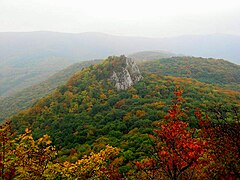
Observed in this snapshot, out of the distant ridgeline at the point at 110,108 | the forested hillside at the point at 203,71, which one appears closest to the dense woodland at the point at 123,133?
the distant ridgeline at the point at 110,108

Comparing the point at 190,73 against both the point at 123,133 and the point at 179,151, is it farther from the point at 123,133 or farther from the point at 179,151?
the point at 179,151

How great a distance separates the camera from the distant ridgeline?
196ft

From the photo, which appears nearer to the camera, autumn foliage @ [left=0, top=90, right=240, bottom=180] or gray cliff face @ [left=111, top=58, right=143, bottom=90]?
autumn foliage @ [left=0, top=90, right=240, bottom=180]

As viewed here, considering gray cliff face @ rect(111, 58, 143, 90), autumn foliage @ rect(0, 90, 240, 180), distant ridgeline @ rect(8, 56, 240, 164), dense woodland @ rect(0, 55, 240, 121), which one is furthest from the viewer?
dense woodland @ rect(0, 55, 240, 121)

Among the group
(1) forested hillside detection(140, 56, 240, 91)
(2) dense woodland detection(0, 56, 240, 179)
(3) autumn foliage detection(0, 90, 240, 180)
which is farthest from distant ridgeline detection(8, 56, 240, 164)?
(1) forested hillside detection(140, 56, 240, 91)

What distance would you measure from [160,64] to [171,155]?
183964 millimetres

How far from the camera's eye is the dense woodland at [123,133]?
1234cm

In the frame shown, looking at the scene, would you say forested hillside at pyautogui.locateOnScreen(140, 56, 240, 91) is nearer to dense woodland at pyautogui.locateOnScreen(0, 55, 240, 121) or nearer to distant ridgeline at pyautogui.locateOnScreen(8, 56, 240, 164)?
dense woodland at pyautogui.locateOnScreen(0, 55, 240, 121)

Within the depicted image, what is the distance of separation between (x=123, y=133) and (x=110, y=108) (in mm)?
18405

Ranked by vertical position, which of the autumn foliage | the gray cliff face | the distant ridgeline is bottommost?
the distant ridgeline

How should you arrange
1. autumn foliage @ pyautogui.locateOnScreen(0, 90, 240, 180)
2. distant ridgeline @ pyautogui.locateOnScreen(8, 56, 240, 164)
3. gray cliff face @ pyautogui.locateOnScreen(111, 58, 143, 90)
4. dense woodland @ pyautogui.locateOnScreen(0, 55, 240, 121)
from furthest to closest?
dense woodland @ pyautogui.locateOnScreen(0, 55, 240, 121) → gray cliff face @ pyautogui.locateOnScreen(111, 58, 143, 90) → distant ridgeline @ pyautogui.locateOnScreen(8, 56, 240, 164) → autumn foliage @ pyautogui.locateOnScreen(0, 90, 240, 180)

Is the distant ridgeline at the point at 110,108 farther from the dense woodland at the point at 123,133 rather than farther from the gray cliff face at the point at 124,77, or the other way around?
the dense woodland at the point at 123,133

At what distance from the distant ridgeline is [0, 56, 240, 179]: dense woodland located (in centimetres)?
26

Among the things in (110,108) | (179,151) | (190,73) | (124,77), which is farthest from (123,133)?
(190,73)
